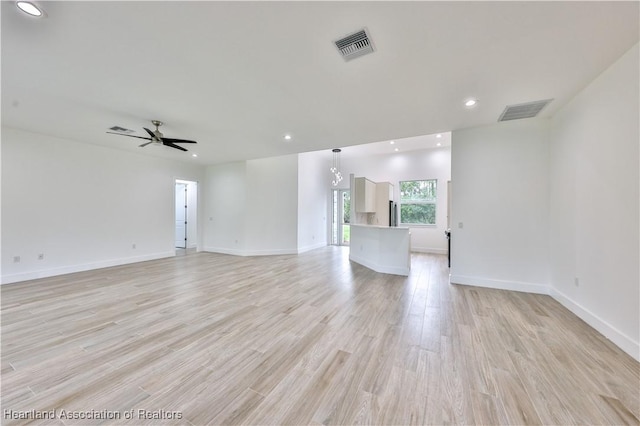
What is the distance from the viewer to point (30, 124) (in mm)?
4094

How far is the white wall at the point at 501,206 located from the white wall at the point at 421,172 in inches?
146

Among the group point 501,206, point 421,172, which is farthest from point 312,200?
point 501,206

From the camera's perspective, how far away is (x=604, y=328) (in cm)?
244

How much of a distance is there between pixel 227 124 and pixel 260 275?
2.95 m

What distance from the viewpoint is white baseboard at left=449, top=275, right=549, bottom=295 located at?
373 centimetres

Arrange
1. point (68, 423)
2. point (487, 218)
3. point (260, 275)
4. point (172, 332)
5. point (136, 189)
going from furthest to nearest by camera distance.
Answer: point (136, 189) → point (260, 275) → point (487, 218) → point (172, 332) → point (68, 423)

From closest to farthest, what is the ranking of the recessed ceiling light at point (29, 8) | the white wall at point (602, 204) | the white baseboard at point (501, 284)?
the recessed ceiling light at point (29, 8), the white wall at point (602, 204), the white baseboard at point (501, 284)

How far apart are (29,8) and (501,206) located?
19.0ft

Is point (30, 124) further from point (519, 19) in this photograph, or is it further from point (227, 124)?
point (519, 19)

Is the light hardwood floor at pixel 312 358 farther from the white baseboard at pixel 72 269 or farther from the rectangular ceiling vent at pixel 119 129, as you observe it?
the rectangular ceiling vent at pixel 119 129

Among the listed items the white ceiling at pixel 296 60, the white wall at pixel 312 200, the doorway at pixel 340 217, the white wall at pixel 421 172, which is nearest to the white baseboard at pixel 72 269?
the white ceiling at pixel 296 60

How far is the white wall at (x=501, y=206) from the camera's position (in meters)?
3.74

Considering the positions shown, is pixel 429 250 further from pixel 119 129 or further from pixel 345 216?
pixel 119 129

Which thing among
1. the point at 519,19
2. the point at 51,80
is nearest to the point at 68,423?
the point at 51,80
